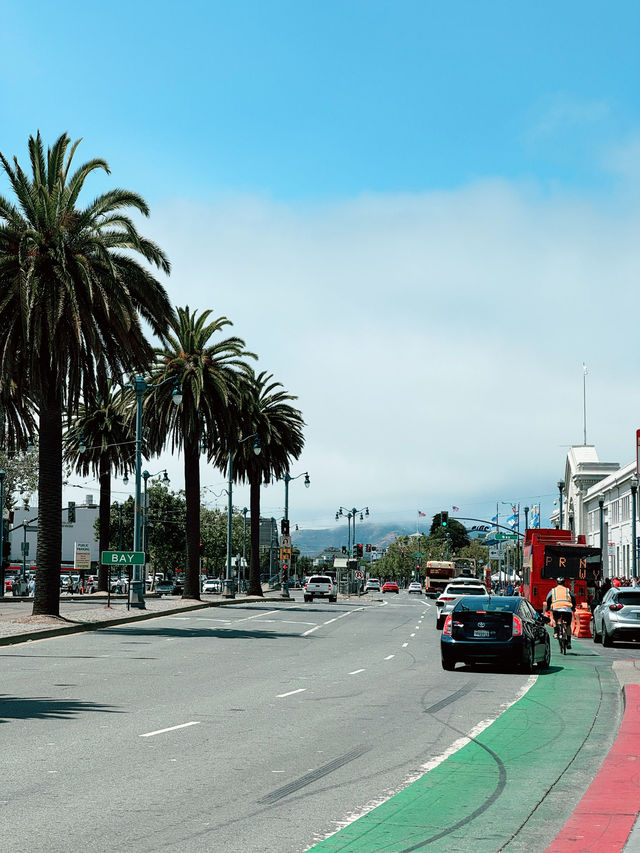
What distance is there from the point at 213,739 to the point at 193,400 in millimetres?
39437

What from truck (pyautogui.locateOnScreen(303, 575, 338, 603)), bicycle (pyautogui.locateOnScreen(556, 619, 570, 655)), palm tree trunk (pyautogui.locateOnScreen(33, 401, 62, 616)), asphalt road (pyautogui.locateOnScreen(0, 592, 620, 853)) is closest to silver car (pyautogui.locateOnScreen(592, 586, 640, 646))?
bicycle (pyautogui.locateOnScreen(556, 619, 570, 655))

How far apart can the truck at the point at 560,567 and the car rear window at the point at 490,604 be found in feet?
89.6

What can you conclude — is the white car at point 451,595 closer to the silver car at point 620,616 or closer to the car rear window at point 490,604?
the silver car at point 620,616

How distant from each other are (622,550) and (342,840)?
9442 cm

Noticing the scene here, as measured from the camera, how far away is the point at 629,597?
29594mm

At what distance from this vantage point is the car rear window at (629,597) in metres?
29.5

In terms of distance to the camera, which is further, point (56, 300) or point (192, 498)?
point (192, 498)

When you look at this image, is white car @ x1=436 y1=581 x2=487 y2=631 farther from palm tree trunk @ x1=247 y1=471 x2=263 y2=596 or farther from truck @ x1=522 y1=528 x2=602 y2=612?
palm tree trunk @ x1=247 y1=471 x2=263 y2=596

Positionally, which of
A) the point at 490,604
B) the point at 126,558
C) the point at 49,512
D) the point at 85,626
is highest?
the point at 49,512

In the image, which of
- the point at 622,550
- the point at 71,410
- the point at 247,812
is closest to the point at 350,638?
the point at 71,410

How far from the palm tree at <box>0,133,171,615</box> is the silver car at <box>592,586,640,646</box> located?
51.9 feet

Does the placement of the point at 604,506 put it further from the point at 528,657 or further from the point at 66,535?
the point at 528,657

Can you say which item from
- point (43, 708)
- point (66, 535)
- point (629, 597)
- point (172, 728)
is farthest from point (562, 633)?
point (66, 535)

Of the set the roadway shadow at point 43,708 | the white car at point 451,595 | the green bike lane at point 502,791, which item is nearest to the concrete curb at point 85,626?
the white car at point 451,595
